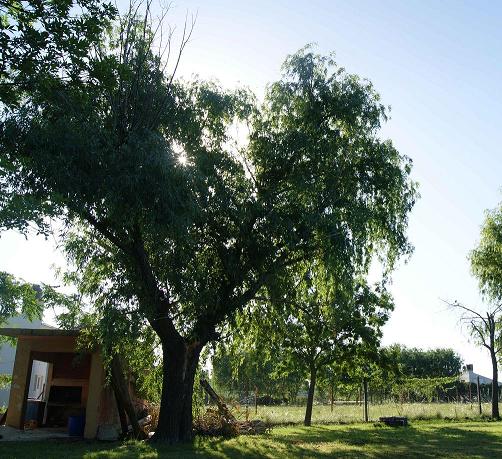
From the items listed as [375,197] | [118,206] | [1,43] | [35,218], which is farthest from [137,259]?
[375,197]

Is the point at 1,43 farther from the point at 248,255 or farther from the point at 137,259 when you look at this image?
the point at 248,255

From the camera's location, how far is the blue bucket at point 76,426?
1769 cm

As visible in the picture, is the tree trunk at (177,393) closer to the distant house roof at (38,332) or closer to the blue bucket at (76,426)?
the blue bucket at (76,426)

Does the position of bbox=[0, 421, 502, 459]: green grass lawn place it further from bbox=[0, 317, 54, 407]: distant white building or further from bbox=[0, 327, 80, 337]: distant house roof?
bbox=[0, 317, 54, 407]: distant white building

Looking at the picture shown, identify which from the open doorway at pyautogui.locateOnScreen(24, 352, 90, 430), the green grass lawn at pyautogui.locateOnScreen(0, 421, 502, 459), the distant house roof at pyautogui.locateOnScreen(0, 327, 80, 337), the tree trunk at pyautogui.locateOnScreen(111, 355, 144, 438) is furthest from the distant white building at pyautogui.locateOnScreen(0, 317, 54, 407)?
the green grass lawn at pyautogui.locateOnScreen(0, 421, 502, 459)

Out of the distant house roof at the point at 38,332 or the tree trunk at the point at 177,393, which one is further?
the distant house roof at the point at 38,332

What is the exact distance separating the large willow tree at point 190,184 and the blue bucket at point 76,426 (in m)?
3.52

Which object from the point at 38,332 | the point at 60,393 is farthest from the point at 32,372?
the point at 38,332

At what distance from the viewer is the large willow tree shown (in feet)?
40.1

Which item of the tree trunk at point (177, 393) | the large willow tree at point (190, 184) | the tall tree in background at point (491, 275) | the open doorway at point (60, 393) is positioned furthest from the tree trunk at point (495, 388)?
the open doorway at point (60, 393)

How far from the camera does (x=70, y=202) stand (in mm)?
11906

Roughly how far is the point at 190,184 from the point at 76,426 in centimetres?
971

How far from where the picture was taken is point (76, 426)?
58.3 ft

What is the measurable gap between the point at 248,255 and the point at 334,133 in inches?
197
